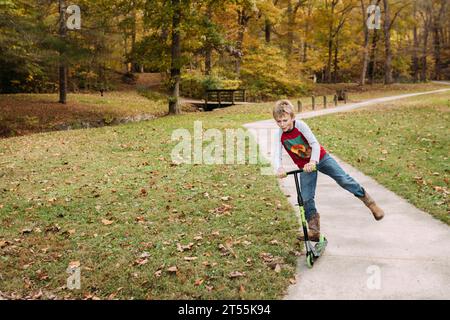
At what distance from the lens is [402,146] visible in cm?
1263

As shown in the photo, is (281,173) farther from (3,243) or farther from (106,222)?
(3,243)

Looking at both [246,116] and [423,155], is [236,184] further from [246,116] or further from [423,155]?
[246,116]

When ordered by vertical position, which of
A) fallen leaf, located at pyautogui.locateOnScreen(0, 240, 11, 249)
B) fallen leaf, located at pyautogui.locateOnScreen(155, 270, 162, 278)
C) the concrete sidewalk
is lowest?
fallen leaf, located at pyautogui.locateOnScreen(0, 240, 11, 249)

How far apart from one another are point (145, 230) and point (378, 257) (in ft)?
11.2

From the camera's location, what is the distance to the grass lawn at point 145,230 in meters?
5.03

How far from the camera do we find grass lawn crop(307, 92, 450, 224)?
322 inches

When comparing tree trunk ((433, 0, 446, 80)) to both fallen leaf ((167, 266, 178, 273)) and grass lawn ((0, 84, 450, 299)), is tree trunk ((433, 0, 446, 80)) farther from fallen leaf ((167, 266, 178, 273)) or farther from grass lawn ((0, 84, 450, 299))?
fallen leaf ((167, 266, 178, 273))

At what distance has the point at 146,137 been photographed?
1631 cm

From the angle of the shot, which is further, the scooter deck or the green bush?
the green bush

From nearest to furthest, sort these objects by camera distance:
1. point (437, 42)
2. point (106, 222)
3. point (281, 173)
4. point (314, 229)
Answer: point (281, 173)
point (314, 229)
point (106, 222)
point (437, 42)

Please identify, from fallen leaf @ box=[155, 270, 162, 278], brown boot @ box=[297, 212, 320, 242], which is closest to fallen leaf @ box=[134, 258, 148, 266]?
fallen leaf @ box=[155, 270, 162, 278]

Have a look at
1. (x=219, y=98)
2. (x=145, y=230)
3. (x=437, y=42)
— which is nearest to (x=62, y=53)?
(x=219, y=98)

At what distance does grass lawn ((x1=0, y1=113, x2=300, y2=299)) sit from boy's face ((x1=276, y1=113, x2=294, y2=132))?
1683 millimetres
